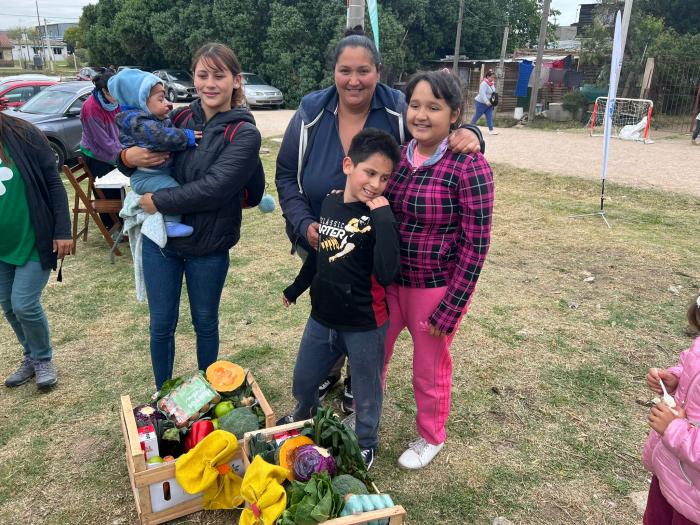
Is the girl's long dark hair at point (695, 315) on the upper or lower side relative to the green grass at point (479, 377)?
A: upper

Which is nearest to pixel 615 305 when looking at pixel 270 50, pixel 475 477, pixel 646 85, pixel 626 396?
pixel 626 396

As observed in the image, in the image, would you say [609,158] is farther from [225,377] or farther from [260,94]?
[260,94]

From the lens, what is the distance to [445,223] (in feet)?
7.50

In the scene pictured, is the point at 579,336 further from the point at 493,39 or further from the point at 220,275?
the point at 493,39

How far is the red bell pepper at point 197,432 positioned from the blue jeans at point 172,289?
0.57 metres

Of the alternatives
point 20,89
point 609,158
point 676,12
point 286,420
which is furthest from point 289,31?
point 286,420

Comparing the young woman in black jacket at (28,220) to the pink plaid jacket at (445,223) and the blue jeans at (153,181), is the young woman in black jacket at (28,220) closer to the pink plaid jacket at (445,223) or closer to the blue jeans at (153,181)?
the blue jeans at (153,181)

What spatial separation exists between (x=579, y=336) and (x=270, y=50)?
21.5m

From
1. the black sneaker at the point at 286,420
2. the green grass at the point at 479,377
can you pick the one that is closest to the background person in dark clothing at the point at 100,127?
the green grass at the point at 479,377

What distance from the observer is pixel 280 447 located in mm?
2168

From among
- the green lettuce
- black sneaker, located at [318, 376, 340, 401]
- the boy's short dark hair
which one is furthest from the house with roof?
the green lettuce

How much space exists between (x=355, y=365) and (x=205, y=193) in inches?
41.4

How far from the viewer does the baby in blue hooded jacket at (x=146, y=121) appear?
8.08ft

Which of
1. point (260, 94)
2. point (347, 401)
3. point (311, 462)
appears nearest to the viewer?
point (311, 462)
